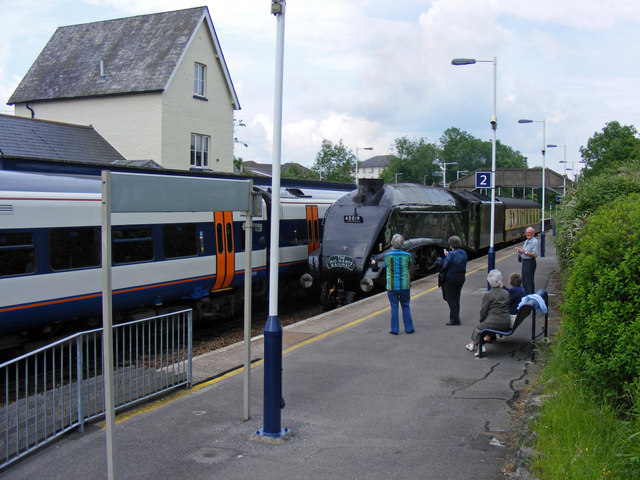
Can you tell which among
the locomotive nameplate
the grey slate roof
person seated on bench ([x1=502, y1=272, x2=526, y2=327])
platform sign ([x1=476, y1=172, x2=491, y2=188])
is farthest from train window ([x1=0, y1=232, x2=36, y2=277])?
platform sign ([x1=476, y1=172, x2=491, y2=188])

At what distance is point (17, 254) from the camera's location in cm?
920

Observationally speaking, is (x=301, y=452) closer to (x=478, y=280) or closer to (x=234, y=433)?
(x=234, y=433)

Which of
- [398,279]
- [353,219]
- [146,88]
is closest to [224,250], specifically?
[353,219]

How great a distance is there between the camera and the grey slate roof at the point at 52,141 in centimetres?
2064

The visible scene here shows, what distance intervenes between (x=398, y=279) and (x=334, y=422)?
14.5 ft

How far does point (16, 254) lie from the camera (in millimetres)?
9180

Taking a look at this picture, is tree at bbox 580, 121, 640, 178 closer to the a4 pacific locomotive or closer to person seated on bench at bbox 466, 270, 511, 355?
the a4 pacific locomotive

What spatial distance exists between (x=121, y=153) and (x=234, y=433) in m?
24.0

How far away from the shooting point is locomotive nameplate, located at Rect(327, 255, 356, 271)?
593 inches

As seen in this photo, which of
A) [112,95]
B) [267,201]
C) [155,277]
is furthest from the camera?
[112,95]

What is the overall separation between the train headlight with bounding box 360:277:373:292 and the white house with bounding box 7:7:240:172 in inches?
624

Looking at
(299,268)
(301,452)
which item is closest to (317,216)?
(299,268)

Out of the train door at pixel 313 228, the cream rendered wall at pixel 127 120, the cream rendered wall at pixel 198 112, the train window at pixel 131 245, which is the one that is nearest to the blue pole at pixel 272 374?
the train window at pixel 131 245

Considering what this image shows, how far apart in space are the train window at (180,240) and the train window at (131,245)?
44 centimetres
